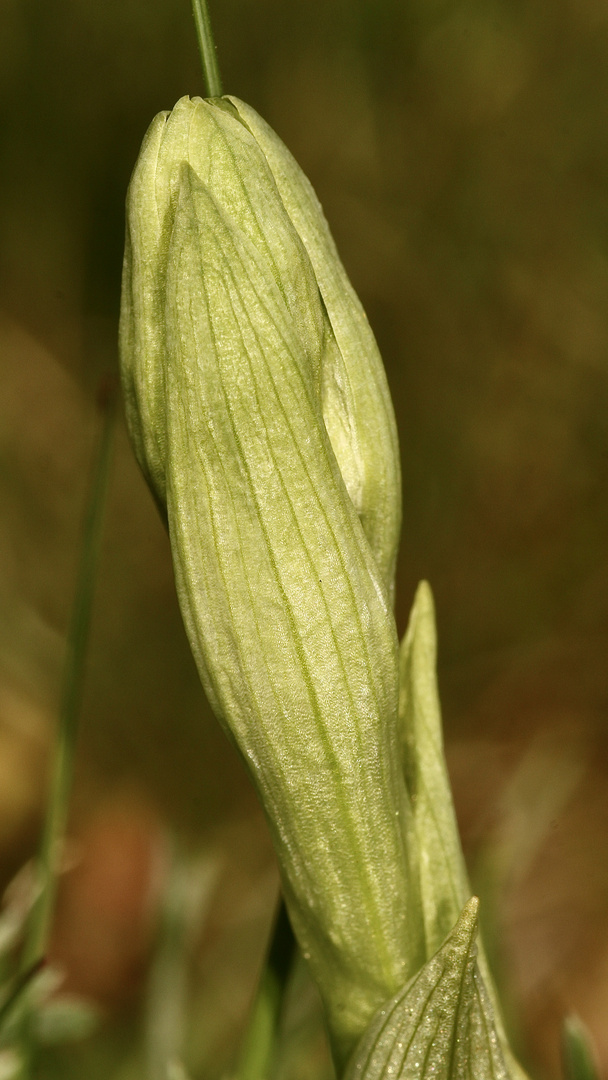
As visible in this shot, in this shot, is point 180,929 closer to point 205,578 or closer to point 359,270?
point 205,578

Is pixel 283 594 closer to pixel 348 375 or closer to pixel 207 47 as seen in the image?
pixel 348 375

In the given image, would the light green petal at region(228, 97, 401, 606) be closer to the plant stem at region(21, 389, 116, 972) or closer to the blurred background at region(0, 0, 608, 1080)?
the plant stem at region(21, 389, 116, 972)

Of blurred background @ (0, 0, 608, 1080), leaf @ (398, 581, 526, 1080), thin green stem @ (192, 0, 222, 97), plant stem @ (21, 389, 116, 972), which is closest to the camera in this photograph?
thin green stem @ (192, 0, 222, 97)

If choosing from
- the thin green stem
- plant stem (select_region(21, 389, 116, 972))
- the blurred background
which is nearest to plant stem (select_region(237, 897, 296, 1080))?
plant stem (select_region(21, 389, 116, 972))

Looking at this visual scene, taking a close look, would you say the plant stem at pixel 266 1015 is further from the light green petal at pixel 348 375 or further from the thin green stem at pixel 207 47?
the thin green stem at pixel 207 47

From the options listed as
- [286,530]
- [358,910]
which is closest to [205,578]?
[286,530]

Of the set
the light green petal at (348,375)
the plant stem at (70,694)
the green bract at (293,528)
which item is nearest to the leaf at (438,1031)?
the green bract at (293,528)
